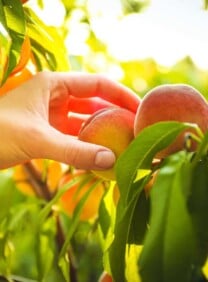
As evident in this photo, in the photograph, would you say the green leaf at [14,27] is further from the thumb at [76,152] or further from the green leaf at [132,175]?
the green leaf at [132,175]

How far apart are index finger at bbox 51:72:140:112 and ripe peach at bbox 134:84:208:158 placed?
0.71 ft

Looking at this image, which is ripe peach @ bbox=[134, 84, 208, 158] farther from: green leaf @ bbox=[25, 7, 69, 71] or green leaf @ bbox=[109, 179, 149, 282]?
green leaf @ bbox=[25, 7, 69, 71]

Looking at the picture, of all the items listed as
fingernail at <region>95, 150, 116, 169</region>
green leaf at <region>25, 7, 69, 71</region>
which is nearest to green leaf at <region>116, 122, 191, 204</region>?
fingernail at <region>95, 150, 116, 169</region>

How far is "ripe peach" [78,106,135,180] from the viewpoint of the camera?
922mm

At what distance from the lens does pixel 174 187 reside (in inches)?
24.7

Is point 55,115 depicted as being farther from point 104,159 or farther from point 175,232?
point 175,232

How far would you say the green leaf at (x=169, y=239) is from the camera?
23.4 inches

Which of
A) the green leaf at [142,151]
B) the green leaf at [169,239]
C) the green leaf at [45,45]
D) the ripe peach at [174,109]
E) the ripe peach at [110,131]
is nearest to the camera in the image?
the green leaf at [169,239]

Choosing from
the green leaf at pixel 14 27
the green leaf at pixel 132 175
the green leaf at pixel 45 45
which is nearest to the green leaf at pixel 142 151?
the green leaf at pixel 132 175

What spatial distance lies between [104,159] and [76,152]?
4 cm

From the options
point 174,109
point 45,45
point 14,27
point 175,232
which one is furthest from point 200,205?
point 45,45

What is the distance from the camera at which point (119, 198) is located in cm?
77

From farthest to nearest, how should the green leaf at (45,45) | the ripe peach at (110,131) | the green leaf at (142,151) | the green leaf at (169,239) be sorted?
1. the green leaf at (45,45)
2. the ripe peach at (110,131)
3. the green leaf at (142,151)
4. the green leaf at (169,239)

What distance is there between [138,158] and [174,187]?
0.39 ft
